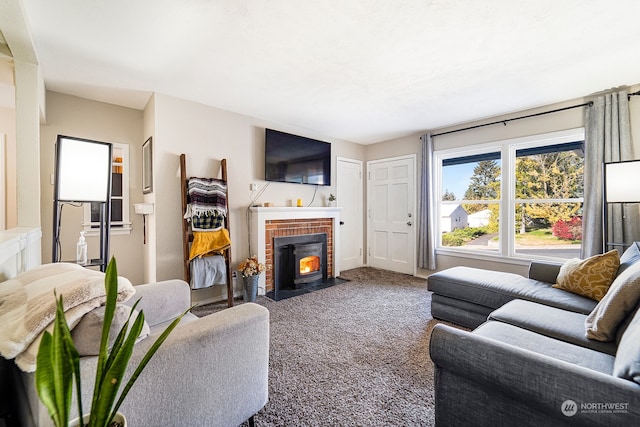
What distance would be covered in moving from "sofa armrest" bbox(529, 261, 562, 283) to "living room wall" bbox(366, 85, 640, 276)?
1.13 m

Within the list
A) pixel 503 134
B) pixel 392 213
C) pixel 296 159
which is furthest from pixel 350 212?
pixel 503 134

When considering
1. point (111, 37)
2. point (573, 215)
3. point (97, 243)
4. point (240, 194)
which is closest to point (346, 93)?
point (240, 194)

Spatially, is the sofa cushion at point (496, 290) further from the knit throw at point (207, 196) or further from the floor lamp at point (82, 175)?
the floor lamp at point (82, 175)

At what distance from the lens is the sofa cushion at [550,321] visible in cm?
144

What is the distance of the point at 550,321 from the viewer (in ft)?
5.47

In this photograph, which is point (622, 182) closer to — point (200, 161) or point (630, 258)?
point (630, 258)

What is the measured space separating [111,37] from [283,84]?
1359 millimetres

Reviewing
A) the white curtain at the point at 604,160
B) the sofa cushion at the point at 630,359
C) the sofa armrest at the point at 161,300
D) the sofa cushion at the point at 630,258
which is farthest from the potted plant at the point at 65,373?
the white curtain at the point at 604,160

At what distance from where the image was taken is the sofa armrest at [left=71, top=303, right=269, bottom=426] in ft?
3.18

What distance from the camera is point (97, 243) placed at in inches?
123

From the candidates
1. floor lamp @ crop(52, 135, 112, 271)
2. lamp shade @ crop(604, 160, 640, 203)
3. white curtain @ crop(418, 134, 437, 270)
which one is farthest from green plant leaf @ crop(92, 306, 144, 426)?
white curtain @ crop(418, 134, 437, 270)

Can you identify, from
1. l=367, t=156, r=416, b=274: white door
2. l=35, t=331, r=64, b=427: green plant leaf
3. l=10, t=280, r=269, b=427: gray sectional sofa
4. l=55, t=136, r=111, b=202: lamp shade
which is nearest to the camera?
l=35, t=331, r=64, b=427: green plant leaf

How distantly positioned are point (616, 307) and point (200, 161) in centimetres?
357

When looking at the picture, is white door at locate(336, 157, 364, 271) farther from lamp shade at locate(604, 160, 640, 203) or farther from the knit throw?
lamp shade at locate(604, 160, 640, 203)
